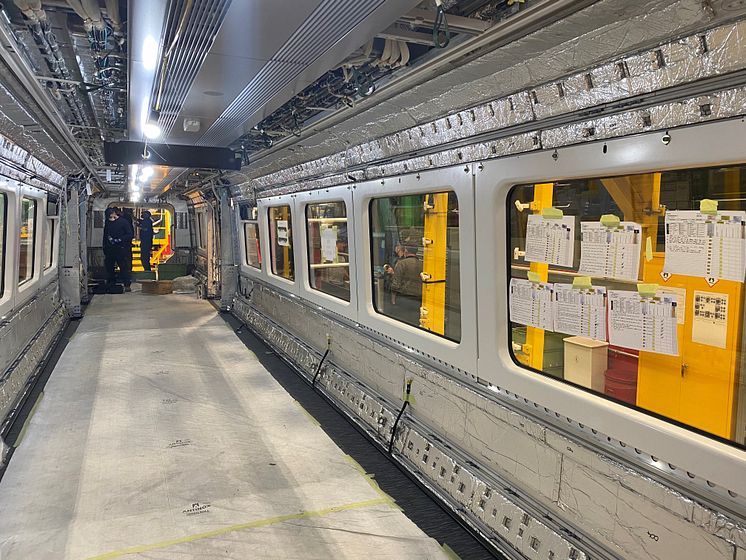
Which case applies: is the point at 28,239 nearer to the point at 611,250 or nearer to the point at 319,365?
the point at 319,365

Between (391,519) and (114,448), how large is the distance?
7.01ft

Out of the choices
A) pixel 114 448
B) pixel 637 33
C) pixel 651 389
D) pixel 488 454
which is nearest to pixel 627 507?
pixel 651 389

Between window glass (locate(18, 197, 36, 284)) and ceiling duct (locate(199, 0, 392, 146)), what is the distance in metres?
3.65

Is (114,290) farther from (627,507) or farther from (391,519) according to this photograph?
(627,507)

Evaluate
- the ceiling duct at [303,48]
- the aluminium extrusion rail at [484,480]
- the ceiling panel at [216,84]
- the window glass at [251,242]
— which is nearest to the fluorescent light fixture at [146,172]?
the window glass at [251,242]

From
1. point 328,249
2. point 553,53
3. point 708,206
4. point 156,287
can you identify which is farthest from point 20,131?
point 156,287

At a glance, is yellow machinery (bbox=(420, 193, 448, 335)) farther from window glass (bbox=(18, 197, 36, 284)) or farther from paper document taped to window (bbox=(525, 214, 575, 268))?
window glass (bbox=(18, 197, 36, 284))

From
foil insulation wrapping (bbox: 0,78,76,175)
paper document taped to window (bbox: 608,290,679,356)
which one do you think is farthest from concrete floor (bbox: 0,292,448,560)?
foil insulation wrapping (bbox: 0,78,76,175)

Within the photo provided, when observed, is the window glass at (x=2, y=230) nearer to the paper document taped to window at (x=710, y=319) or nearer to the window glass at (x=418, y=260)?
the window glass at (x=418, y=260)

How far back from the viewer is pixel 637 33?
1.77 meters

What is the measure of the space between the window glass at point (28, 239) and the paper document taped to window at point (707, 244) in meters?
6.53

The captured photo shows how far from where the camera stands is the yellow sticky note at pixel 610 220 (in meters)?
2.13

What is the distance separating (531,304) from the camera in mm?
2523

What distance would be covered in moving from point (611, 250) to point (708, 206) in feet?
1.32
